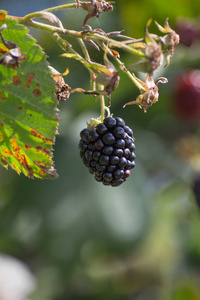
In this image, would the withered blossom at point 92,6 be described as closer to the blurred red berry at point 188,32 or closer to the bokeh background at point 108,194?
the bokeh background at point 108,194

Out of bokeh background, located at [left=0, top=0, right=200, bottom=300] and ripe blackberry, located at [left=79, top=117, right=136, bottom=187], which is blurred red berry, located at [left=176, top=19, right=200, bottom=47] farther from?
ripe blackberry, located at [left=79, top=117, right=136, bottom=187]

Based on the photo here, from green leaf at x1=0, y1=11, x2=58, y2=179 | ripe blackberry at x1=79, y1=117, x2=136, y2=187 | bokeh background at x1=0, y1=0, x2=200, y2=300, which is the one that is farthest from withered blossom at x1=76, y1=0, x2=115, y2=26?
bokeh background at x1=0, y1=0, x2=200, y2=300

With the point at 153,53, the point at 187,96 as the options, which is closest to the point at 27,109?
the point at 153,53

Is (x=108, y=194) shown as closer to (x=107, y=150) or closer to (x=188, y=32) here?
(x=188, y=32)

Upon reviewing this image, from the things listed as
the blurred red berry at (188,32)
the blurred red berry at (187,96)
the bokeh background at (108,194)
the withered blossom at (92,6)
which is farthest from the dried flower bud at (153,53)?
the blurred red berry at (187,96)

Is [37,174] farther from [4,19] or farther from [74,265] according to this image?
[74,265]

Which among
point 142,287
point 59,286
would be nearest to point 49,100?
point 59,286
